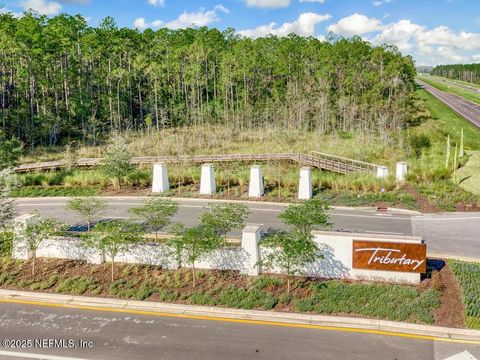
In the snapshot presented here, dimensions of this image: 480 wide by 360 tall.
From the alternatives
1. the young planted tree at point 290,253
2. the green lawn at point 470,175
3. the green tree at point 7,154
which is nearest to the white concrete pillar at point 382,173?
the green lawn at point 470,175

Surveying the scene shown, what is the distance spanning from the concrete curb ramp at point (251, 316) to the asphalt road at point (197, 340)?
0.28 metres

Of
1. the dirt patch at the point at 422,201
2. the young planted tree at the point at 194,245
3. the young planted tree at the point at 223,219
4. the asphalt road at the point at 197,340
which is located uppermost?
the young planted tree at the point at 223,219

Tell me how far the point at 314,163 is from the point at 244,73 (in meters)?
32.9

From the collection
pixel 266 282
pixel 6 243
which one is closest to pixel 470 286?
pixel 266 282

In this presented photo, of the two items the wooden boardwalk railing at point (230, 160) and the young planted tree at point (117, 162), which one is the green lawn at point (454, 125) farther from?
the young planted tree at point (117, 162)

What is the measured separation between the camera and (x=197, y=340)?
11.3 m

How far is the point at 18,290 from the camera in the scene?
1477 centimetres

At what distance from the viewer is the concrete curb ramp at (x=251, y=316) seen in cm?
1131

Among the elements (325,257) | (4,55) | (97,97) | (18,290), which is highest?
(4,55)

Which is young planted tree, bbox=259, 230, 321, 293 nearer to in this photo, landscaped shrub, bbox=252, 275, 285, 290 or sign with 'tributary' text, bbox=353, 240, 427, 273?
landscaped shrub, bbox=252, 275, 285, 290

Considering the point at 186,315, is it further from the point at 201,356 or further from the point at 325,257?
the point at 325,257

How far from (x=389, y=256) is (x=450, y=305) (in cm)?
241

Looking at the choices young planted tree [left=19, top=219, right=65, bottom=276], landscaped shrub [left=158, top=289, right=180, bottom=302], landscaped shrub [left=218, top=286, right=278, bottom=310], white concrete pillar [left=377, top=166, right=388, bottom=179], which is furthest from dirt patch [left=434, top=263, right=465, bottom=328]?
young planted tree [left=19, top=219, right=65, bottom=276]

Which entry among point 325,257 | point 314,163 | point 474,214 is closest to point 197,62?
point 314,163
